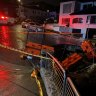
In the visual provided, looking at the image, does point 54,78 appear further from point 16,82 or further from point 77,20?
point 77,20

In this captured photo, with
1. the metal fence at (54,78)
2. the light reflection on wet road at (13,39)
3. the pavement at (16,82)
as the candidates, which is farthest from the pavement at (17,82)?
the light reflection on wet road at (13,39)

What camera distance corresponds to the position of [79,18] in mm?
39906

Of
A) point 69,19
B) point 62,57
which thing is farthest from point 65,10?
point 62,57

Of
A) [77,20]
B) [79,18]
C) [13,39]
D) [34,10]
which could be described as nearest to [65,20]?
[77,20]

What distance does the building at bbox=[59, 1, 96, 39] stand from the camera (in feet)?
120

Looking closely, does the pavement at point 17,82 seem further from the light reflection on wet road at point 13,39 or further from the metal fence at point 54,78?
the light reflection on wet road at point 13,39

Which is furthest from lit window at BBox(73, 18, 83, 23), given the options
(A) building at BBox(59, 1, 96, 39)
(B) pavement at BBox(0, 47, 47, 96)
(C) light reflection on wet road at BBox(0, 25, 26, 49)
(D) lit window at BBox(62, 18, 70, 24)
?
(B) pavement at BBox(0, 47, 47, 96)

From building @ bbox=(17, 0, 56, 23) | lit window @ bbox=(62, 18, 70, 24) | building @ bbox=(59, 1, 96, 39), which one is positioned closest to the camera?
building @ bbox=(59, 1, 96, 39)

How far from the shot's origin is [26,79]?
7.05 m

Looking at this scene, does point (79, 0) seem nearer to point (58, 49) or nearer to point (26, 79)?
point (58, 49)

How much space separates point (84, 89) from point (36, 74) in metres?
2.13

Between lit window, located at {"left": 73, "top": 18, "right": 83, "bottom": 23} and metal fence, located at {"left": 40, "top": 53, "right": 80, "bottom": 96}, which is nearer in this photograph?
metal fence, located at {"left": 40, "top": 53, "right": 80, "bottom": 96}

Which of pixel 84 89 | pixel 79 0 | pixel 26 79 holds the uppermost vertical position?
pixel 79 0

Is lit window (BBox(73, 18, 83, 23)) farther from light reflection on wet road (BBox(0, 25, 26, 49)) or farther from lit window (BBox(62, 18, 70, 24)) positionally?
light reflection on wet road (BBox(0, 25, 26, 49))
